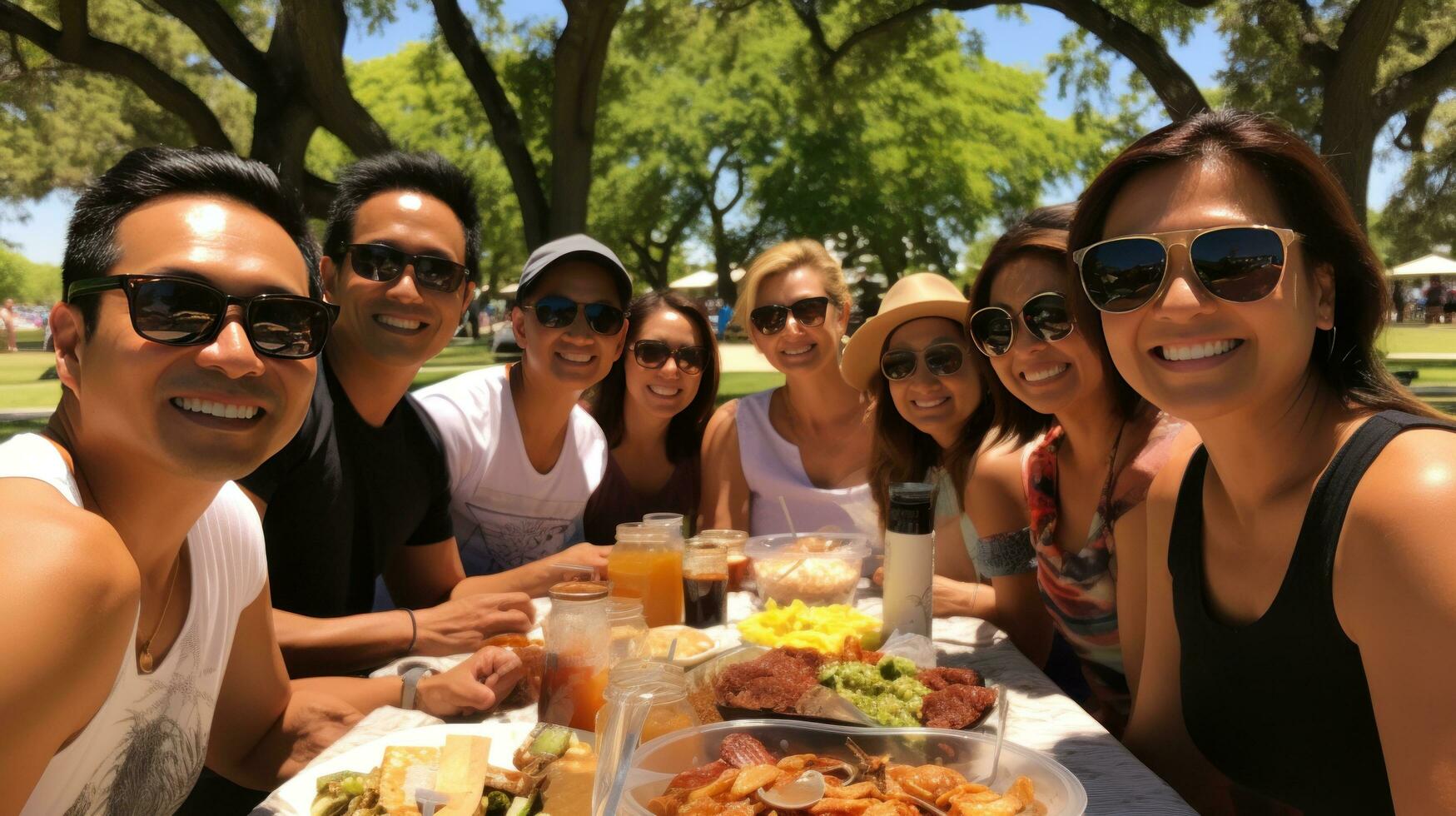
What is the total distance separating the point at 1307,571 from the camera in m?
1.84

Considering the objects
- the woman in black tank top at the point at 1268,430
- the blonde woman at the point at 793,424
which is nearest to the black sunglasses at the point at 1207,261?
the woman in black tank top at the point at 1268,430

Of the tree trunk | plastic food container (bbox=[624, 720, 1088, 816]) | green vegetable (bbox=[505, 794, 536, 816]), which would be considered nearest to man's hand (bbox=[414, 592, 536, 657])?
green vegetable (bbox=[505, 794, 536, 816])

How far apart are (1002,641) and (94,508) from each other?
8.05 ft

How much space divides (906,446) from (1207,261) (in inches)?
88.1

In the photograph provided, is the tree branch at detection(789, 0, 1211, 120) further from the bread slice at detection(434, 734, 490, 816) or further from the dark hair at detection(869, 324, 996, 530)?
the bread slice at detection(434, 734, 490, 816)

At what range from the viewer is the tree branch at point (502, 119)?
36.8ft

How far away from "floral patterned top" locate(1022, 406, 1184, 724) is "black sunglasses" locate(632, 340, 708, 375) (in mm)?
1879

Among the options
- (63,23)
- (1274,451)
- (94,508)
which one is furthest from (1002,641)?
(63,23)

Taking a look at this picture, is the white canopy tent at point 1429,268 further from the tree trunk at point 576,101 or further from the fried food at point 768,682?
the fried food at point 768,682

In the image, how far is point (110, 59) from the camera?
10.6 m

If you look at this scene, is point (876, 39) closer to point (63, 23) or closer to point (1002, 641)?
point (63, 23)

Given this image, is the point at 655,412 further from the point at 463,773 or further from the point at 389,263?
the point at 463,773

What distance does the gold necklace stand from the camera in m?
1.84

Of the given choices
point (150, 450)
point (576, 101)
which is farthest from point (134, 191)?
point (576, 101)
